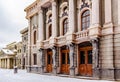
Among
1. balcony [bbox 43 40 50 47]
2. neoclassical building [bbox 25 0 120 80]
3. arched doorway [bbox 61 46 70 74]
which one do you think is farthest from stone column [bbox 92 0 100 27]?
balcony [bbox 43 40 50 47]

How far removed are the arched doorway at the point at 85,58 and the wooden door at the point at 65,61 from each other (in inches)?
97.7

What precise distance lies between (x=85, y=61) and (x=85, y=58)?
0.88 feet

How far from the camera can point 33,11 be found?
34250 mm

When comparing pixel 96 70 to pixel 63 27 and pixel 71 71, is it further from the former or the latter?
pixel 63 27

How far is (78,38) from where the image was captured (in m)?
23.2

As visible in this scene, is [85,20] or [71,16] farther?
[71,16]

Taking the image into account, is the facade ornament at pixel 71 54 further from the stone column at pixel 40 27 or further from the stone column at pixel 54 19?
the stone column at pixel 40 27

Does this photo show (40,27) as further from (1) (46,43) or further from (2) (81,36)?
(2) (81,36)

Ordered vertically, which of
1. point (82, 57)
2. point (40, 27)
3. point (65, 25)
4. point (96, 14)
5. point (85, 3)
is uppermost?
point (85, 3)

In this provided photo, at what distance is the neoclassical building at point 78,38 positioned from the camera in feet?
64.4

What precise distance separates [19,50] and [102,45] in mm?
41165

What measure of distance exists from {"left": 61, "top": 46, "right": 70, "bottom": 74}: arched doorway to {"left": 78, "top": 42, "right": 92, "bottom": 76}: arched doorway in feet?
8.13

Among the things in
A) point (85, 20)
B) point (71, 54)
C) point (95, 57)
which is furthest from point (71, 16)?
point (95, 57)

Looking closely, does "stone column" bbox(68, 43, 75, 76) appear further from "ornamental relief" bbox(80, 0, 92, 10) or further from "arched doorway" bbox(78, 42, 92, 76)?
"ornamental relief" bbox(80, 0, 92, 10)
